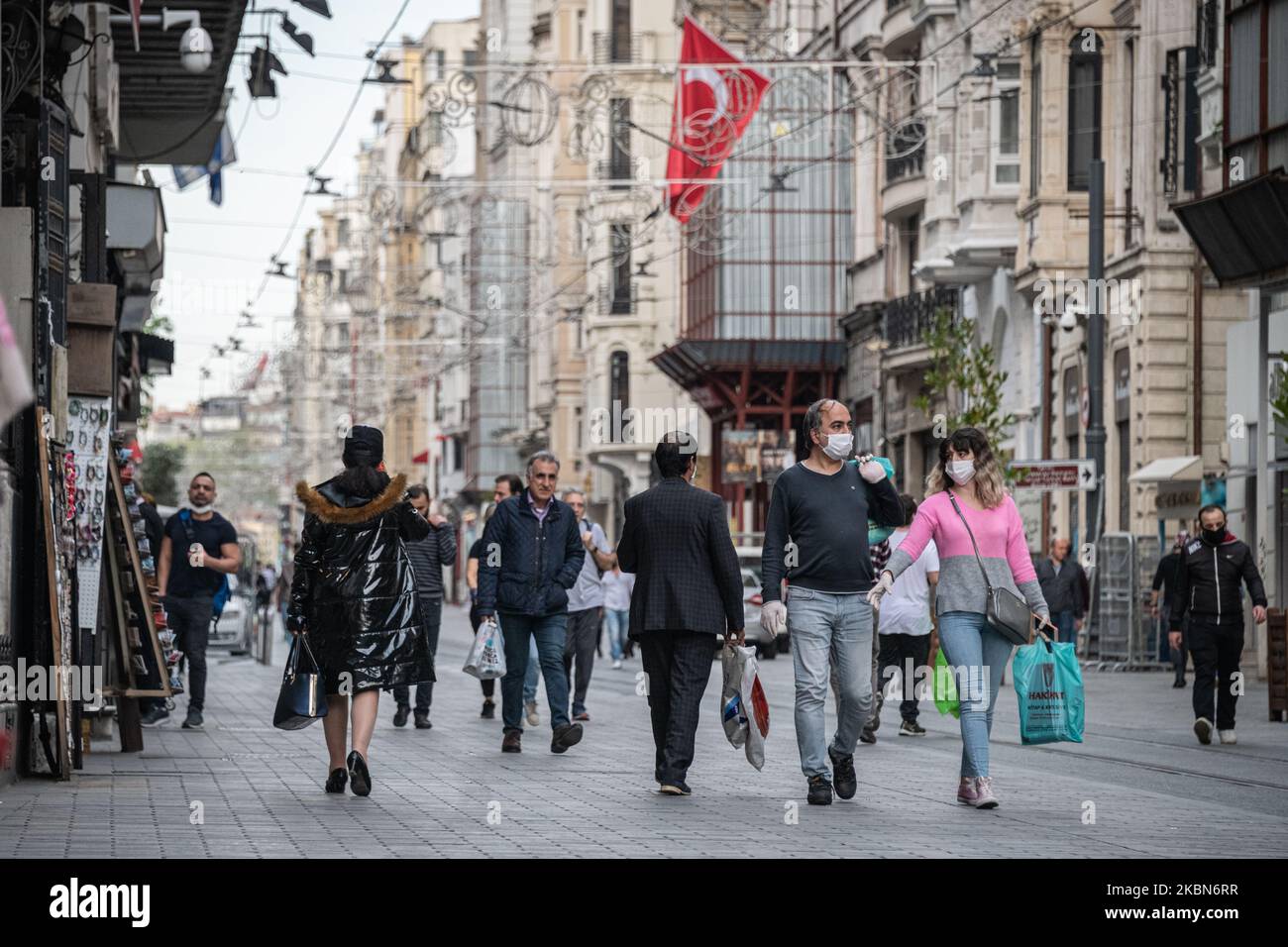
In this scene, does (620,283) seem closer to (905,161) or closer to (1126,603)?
(905,161)

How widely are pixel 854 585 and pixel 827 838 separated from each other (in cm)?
200

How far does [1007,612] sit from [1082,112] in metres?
26.0

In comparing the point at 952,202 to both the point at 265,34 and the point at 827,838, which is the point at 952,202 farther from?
the point at 827,838

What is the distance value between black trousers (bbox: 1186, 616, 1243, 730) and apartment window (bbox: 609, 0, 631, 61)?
55.3 meters

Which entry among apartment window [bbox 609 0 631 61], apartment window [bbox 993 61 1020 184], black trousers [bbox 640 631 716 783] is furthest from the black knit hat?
apartment window [bbox 609 0 631 61]

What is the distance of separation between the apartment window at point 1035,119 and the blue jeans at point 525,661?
2253 centimetres

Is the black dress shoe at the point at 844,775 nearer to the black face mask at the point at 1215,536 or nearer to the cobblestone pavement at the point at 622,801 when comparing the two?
the cobblestone pavement at the point at 622,801

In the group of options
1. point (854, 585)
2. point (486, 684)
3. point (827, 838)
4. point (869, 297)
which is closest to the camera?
point (827, 838)

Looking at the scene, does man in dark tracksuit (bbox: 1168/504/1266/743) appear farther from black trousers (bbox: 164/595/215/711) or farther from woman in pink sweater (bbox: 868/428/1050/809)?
black trousers (bbox: 164/595/215/711)

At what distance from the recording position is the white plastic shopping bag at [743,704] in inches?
473

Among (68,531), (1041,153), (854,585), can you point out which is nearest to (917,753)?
(854,585)

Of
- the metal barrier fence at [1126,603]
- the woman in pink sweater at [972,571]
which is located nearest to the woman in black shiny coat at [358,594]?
the woman in pink sweater at [972,571]

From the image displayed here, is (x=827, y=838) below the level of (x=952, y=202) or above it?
below

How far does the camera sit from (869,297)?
52.1 meters
